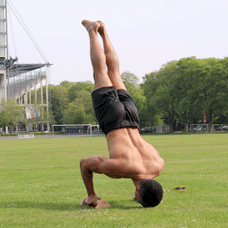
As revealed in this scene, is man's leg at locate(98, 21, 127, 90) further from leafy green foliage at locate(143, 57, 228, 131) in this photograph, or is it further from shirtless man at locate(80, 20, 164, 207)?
leafy green foliage at locate(143, 57, 228, 131)

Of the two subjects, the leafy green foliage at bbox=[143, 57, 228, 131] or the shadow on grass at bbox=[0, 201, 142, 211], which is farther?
the leafy green foliage at bbox=[143, 57, 228, 131]

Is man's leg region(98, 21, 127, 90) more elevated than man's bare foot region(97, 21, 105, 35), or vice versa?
man's bare foot region(97, 21, 105, 35)

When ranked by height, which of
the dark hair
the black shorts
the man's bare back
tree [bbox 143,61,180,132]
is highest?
tree [bbox 143,61,180,132]

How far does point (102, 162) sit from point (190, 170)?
6744 mm

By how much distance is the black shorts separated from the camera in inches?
262

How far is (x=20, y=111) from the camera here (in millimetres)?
83750

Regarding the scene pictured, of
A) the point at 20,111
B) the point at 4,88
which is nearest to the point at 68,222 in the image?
the point at 20,111

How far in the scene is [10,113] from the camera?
82.1 m

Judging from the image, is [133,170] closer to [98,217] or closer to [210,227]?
[98,217]

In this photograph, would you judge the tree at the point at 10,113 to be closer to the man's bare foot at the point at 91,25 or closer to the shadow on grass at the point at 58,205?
the man's bare foot at the point at 91,25

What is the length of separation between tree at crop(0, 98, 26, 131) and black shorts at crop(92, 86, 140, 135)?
3097 inches

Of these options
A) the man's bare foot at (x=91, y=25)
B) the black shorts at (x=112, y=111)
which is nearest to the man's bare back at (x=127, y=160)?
the black shorts at (x=112, y=111)

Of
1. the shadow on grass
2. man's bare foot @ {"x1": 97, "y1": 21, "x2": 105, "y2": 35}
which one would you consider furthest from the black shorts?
man's bare foot @ {"x1": 97, "y1": 21, "x2": 105, "y2": 35}

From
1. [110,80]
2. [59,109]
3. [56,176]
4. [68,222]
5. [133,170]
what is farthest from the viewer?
[59,109]
